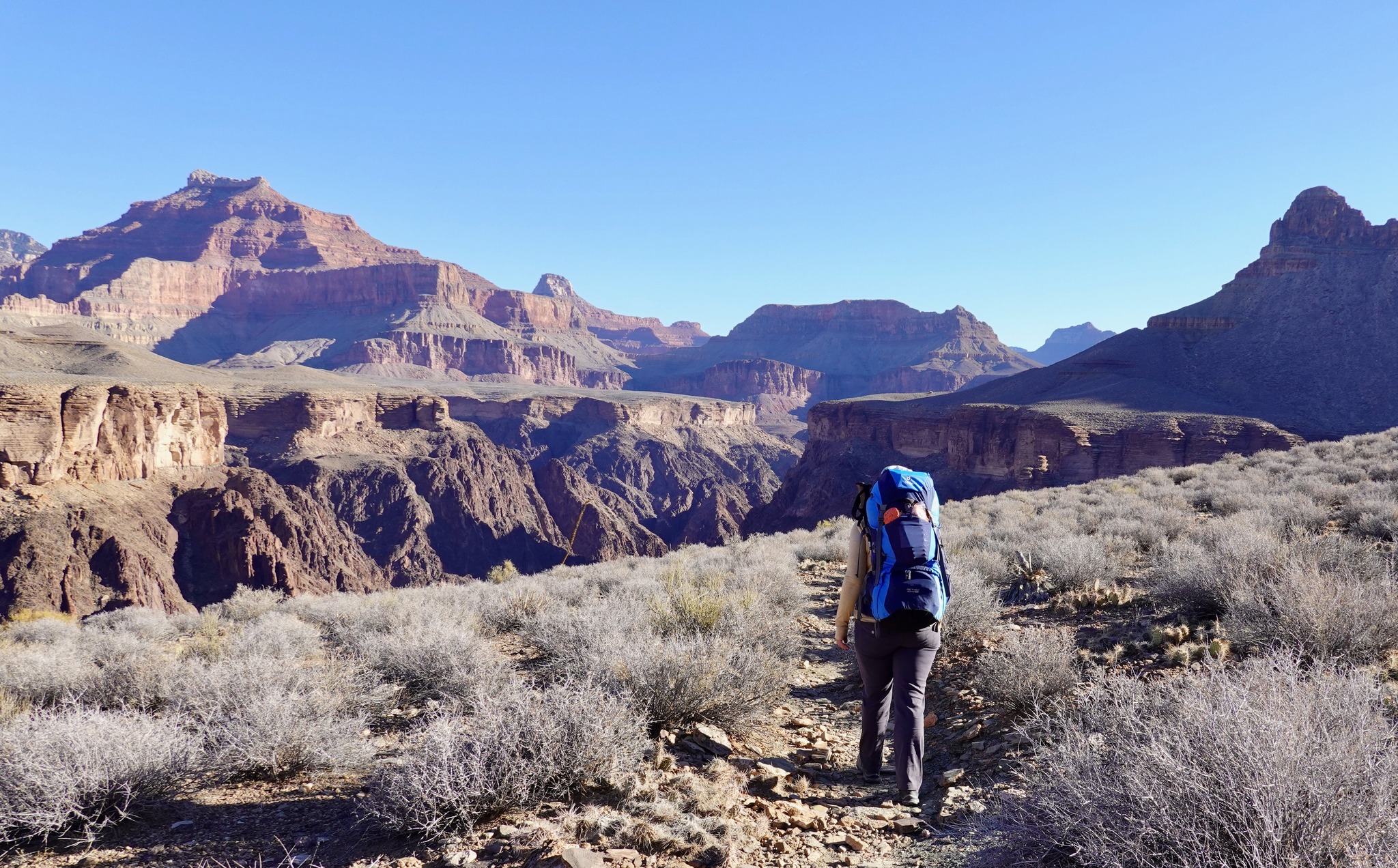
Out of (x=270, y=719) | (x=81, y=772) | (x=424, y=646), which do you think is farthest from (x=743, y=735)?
(x=81, y=772)

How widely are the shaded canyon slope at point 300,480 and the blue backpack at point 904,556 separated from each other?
8263mm

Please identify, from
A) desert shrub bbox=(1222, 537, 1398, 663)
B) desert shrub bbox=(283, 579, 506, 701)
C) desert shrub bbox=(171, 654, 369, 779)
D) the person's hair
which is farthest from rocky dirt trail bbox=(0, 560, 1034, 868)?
desert shrub bbox=(1222, 537, 1398, 663)

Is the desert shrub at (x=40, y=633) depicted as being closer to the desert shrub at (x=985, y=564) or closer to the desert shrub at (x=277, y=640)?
the desert shrub at (x=277, y=640)

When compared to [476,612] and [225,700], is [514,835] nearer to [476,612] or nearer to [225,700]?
[225,700]

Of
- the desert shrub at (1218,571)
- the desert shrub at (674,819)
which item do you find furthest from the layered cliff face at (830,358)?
the desert shrub at (674,819)

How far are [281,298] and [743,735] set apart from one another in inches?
6515

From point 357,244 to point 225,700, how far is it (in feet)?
634

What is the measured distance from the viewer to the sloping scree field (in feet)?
7.32

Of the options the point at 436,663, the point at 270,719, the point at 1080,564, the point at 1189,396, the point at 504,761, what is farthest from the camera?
the point at 1189,396

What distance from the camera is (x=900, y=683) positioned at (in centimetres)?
360

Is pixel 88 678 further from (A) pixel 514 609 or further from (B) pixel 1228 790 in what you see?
(B) pixel 1228 790

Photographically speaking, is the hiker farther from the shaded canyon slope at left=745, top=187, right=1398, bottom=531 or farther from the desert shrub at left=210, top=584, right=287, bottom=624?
the shaded canyon slope at left=745, top=187, right=1398, bottom=531

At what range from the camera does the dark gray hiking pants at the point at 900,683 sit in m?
3.54

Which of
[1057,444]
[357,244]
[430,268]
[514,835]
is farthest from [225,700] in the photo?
[357,244]
